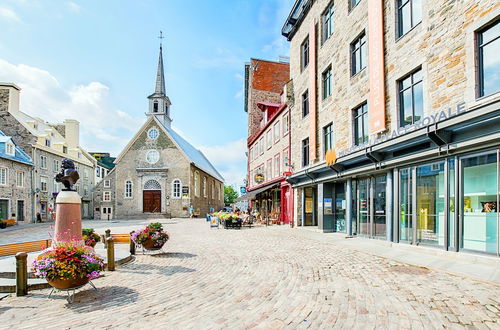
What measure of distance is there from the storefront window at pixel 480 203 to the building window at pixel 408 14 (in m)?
5.54

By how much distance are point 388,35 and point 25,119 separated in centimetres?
4082

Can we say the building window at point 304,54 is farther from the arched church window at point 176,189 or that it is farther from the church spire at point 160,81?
the church spire at point 160,81

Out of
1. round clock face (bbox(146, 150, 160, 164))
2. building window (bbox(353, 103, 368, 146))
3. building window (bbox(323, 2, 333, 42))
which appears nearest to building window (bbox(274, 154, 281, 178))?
building window (bbox(323, 2, 333, 42))

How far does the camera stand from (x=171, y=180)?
1671 inches

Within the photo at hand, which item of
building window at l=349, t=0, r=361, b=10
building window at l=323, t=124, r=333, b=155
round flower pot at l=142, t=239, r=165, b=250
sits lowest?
round flower pot at l=142, t=239, r=165, b=250

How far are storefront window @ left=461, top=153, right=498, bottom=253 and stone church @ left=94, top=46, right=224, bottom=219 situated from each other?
1408 inches

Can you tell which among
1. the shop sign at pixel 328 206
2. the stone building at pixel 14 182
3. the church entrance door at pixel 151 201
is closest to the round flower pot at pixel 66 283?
the shop sign at pixel 328 206

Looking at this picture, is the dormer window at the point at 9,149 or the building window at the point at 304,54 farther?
the dormer window at the point at 9,149

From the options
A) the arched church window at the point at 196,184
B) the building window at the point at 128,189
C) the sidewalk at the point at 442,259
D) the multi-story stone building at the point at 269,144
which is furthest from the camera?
the arched church window at the point at 196,184

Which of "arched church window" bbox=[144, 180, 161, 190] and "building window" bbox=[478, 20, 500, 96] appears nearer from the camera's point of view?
"building window" bbox=[478, 20, 500, 96]

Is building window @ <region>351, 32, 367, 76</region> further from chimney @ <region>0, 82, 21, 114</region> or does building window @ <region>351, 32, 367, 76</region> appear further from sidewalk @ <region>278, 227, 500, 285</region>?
chimney @ <region>0, 82, 21, 114</region>

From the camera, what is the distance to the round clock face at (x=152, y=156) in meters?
43.3

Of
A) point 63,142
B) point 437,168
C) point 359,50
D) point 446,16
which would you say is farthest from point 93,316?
point 63,142

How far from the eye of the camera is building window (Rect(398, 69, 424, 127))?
36.5 ft
